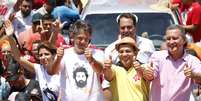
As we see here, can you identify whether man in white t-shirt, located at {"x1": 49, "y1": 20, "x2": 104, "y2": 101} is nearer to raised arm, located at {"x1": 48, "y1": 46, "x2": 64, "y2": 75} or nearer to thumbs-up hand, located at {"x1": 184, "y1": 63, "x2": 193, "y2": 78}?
raised arm, located at {"x1": 48, "y1": 46, "x2": 64, "y2": 75}

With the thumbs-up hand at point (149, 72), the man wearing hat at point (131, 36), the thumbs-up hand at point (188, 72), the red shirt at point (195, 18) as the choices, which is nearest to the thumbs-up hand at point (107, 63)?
the thumbs-up hand at point (149, 72)

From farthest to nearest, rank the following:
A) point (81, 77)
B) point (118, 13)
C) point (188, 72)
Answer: point (118, 13) → point (81, 77) → point (188, 72)

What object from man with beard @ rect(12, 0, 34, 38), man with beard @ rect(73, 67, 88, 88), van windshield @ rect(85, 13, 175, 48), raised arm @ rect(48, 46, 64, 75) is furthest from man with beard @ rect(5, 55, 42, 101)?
man with beard @ rect(12, 0, 34, 38)

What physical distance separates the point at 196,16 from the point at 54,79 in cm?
496

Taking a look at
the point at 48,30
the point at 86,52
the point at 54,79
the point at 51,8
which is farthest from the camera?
the point at 51,8

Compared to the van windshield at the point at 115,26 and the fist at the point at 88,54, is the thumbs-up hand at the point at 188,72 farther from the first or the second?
the van windshield at the point at 115,26

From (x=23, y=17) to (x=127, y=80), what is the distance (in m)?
4.51

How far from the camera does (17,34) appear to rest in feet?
38.0

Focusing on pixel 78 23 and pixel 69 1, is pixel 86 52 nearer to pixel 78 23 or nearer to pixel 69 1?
A: pixel 78 23

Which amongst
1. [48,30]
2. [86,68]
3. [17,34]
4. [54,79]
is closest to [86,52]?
[86,68]

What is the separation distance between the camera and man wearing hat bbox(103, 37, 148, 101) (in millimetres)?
7816

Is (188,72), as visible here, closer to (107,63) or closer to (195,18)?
(107,63)

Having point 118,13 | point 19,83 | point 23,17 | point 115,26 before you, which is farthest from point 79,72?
point 23,17

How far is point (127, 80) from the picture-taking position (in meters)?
7.82
